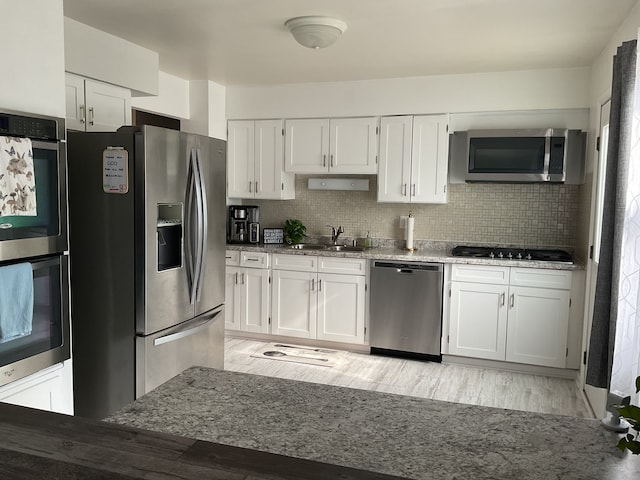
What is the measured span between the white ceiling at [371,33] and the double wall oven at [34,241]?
1.08 m

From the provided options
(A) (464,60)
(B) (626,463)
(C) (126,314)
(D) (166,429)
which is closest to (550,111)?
(A) (464,60)

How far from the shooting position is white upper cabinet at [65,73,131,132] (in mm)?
3430

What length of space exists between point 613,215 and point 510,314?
5.82ft

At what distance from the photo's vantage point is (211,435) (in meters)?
1.18

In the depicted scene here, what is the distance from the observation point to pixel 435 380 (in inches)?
167

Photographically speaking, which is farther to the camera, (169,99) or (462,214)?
(462,214)

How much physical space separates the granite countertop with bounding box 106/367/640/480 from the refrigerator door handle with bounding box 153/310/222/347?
168 centimetres

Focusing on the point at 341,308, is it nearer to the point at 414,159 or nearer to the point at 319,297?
the point at 319,297

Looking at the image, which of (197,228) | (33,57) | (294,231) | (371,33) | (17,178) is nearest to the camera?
(17,178)

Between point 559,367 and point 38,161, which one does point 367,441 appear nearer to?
point 38,161

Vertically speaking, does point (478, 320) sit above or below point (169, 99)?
below

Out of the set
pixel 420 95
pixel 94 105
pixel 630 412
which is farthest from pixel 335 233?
pixel 630 412

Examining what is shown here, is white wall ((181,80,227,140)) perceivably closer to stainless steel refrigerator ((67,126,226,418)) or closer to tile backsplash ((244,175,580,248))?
tile backsplash ((244,175,580,248))

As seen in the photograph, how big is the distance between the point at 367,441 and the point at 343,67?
12.6 ft
